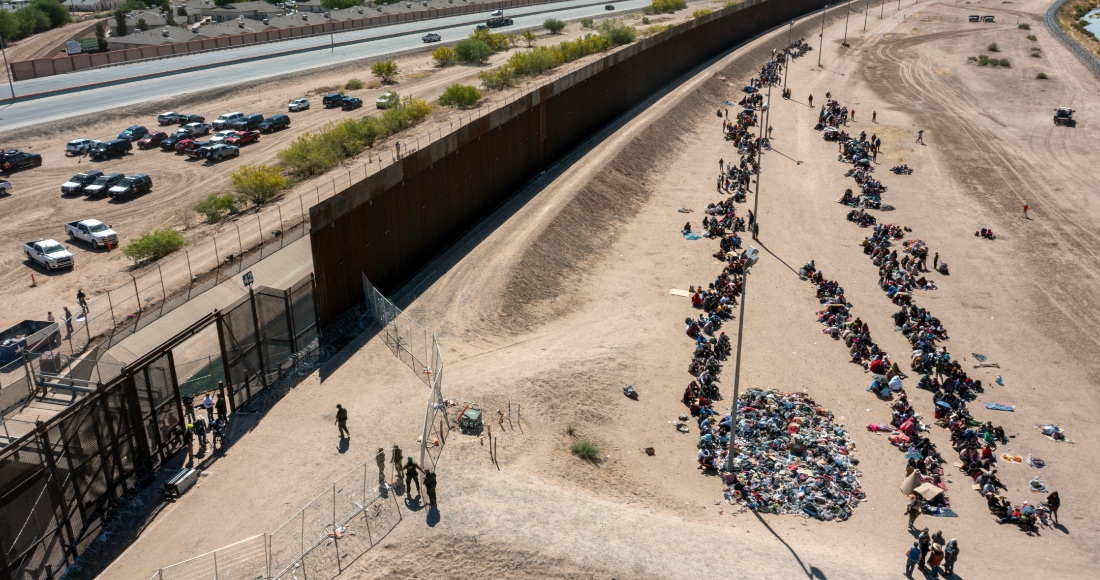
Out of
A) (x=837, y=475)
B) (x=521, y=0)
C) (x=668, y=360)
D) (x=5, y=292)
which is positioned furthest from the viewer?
(x=521, y=0)

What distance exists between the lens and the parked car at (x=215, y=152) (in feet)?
172

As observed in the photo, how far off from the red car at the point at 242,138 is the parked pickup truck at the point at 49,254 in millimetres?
18211

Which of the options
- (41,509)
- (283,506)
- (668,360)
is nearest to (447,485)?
(283,506)

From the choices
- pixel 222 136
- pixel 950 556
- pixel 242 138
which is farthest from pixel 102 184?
pixel 950 556

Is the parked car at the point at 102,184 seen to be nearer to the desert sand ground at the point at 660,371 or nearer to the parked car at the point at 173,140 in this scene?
the parked car at the point at 173,140

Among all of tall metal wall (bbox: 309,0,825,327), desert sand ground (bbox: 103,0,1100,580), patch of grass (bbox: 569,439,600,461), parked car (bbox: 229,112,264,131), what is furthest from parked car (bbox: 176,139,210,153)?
patch of grass (bbox: 569,439,600,461)

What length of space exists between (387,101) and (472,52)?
67.7 feet

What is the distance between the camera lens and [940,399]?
86.4 ft

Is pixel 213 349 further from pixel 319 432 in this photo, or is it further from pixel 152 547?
pixel 152 547

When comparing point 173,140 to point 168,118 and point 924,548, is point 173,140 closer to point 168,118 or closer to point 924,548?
point 168,118

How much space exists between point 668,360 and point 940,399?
836cm

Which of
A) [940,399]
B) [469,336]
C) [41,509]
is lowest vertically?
[940,399]

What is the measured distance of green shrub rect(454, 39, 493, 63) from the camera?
262 ft

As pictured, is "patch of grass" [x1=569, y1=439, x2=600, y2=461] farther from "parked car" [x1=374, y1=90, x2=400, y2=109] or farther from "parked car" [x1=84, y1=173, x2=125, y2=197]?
"parked car" [x1=374, y1=90, x2=400, y2=109]
